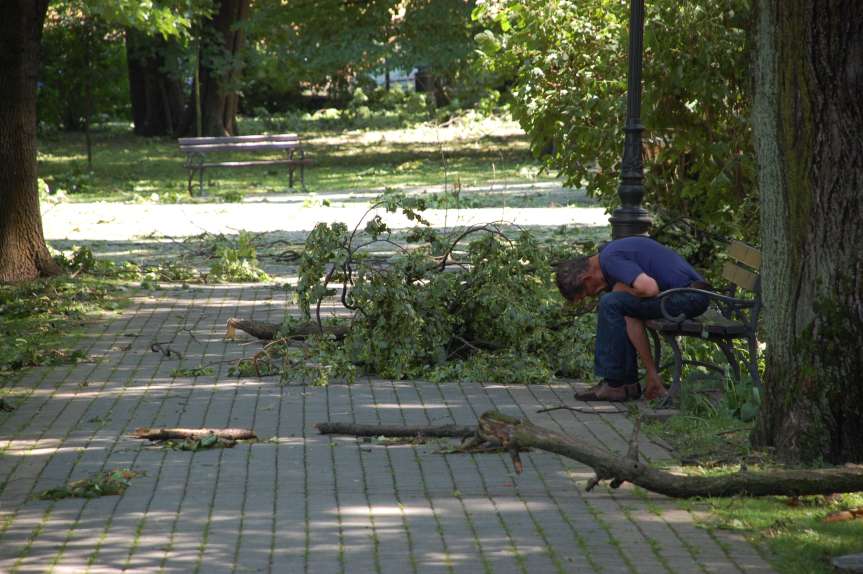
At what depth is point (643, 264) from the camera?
8438mm

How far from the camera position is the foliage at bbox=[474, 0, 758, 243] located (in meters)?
11.8

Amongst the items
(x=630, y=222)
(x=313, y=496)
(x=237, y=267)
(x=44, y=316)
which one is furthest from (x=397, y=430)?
(x=237, y=267)

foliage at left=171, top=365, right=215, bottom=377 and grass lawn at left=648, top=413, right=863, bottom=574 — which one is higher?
grass lawn at left=648, top=413, right=863, bottom=574

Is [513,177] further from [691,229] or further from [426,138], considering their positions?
[691,229]

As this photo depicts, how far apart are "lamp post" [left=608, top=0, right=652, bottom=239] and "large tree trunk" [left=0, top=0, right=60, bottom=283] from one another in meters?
6.70

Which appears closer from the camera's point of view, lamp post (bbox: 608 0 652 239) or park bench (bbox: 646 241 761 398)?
park bench (bbox: 646 241 761 398)

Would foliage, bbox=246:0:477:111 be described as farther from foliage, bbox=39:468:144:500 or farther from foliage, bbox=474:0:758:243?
foliage, bbox=39:468:144:500

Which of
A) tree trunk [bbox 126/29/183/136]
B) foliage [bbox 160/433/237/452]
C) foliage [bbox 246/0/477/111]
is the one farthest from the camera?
tree trunk [bbox 126/29/183/136]

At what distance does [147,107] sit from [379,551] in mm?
39775

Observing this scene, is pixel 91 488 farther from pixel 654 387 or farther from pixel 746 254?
pixel 746 254

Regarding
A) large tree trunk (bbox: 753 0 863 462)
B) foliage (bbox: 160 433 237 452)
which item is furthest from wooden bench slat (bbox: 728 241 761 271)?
foliage (bbox: 160 433 237 452)

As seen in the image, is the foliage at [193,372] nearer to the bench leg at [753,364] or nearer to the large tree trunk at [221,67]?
the bench leg at [753,364]

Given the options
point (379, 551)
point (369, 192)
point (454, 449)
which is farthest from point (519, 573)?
point (369, 192)

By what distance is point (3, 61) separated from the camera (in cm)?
1377
